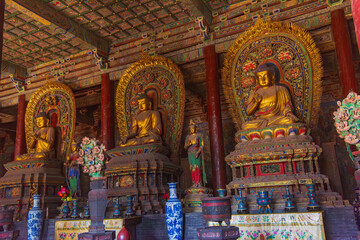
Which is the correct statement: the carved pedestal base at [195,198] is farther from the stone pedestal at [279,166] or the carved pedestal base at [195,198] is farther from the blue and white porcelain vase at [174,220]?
the blue and white porcelain vase at [174,220]

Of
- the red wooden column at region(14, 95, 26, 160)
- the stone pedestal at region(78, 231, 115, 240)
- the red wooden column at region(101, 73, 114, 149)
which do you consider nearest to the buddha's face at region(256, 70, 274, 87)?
the red wooden column at region(101, 73, 114, 149)

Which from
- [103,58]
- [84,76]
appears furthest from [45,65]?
[103,58]

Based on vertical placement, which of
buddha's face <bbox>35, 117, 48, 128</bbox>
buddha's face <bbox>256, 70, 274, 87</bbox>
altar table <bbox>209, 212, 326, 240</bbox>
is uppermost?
buddha's face <bbox>35, 117, 48, 128</bbox>

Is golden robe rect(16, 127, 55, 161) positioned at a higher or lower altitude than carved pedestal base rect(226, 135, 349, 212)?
higher

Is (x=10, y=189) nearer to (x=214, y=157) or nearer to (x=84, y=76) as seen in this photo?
(x=84, y=76)

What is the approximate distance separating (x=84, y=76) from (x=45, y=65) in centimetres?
164

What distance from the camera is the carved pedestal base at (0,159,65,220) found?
781 cm

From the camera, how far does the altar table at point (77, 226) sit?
490 centimetres

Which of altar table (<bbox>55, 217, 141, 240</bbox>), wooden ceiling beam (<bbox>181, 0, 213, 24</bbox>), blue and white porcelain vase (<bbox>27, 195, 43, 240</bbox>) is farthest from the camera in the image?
wooden ceiling beam (<bbox>181, 0, 213, 24</bbox>)

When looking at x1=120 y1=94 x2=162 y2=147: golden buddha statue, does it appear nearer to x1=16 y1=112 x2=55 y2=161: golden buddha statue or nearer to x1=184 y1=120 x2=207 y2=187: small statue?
x1=184 y1=120 x2=207 y2=187: small statue

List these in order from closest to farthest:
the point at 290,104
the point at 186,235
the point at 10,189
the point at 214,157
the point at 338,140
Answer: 1. the point at 186,235
2. the point at 290,104
3. the point at 214,157
4. the point at 10,189
5. the point at 338,140

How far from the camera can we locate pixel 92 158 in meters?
4.46

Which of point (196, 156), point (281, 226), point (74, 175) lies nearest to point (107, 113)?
point (74, 175)

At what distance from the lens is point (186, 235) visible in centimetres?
478
